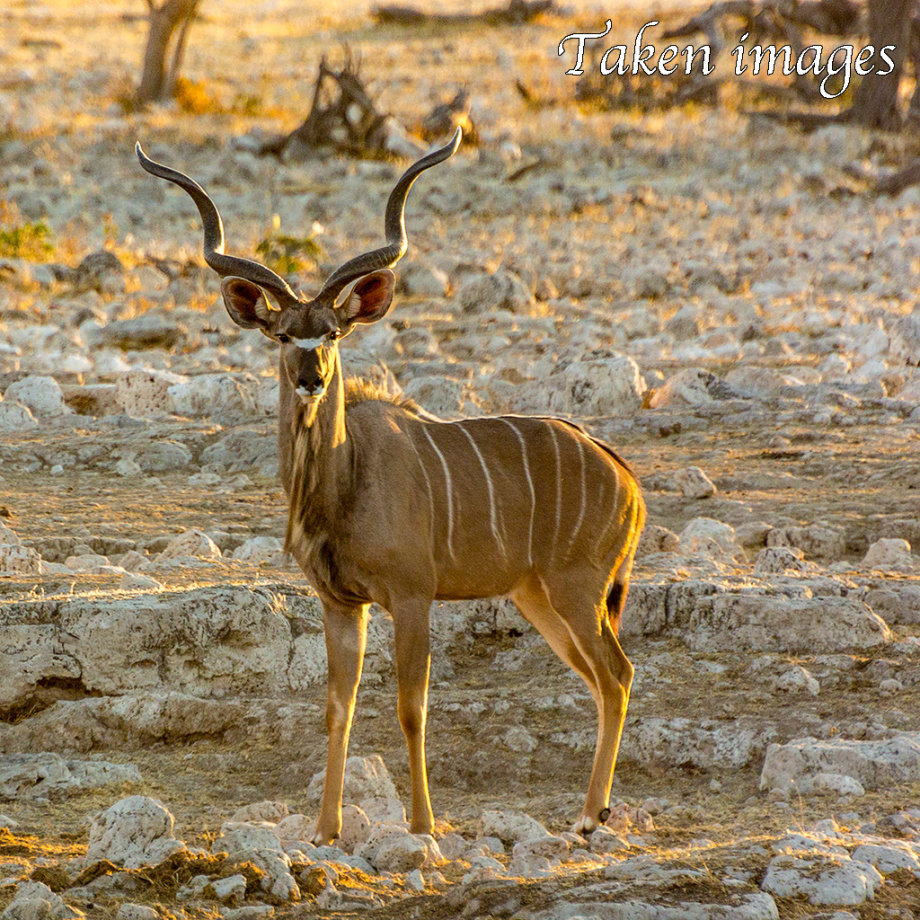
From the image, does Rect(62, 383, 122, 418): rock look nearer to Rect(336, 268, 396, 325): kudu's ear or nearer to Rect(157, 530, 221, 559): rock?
Rect(157, 530, 221, 559): rock

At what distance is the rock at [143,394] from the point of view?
8.55 m

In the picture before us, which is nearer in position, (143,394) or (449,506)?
(449,506)

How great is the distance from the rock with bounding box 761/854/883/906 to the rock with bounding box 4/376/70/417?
595cm

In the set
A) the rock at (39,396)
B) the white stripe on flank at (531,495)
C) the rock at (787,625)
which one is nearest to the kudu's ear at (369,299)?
the white stripe on flank at (531,495)

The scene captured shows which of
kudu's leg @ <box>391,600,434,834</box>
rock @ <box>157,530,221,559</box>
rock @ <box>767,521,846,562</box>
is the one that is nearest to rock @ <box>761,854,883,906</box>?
kudu's leg @ <box>391,600,434,834</box>

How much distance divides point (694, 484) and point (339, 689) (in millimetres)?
3091

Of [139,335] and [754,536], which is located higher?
[139,335]

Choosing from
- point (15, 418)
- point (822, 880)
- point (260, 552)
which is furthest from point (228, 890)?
point (15, 418)

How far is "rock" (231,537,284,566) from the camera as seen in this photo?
6.14m

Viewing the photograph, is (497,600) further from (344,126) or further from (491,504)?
(344,126)

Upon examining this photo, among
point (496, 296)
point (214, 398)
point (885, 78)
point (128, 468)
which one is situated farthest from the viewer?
point (885, 78)

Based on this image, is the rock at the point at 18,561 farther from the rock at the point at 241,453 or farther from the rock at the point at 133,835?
the rock at the point at 133,835

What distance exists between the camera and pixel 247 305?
14.6 feet

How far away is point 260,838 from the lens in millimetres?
3764
